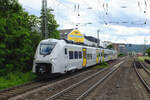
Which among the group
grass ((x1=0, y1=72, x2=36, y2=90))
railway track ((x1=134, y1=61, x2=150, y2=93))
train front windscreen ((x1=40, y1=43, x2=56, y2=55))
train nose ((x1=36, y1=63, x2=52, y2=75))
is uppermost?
train front windscreen ((x1=40, y1=43, x2=56, y2=55))

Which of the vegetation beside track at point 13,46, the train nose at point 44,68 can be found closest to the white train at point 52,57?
the train nose at point 44,68

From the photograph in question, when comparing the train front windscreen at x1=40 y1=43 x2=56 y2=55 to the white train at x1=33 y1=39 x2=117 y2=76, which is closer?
the white train at x1=33 y1=39 x2=117 y2=76

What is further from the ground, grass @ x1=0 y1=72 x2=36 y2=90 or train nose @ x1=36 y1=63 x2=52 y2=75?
train nose @ x1=36 y1=63 x2=52 y2=75

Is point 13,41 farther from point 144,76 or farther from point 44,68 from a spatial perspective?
point 144,76

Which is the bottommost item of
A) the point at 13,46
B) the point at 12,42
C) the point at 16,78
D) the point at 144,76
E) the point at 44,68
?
A: the point at 144,76

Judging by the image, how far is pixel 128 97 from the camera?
9.80 metres

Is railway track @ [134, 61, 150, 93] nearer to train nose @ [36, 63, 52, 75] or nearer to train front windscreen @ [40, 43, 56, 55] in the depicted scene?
train nose @ [36, 63, 52, 75]

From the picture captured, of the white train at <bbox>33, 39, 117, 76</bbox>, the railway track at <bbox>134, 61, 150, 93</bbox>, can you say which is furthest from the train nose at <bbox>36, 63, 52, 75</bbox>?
the railway track at <bbox>134, 61, 150, 93</bbox>

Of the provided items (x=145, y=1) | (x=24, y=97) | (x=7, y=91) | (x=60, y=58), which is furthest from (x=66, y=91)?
(x=145, y=1)

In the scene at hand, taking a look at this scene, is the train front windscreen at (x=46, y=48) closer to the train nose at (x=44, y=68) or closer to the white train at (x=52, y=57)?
the white train at (x=52, y=57)

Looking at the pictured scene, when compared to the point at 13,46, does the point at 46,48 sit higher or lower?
lower

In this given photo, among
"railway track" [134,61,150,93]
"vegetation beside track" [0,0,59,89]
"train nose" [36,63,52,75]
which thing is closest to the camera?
"railway track" [134,61,150,93]

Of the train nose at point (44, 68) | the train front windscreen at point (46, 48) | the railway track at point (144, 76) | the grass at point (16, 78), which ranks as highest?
the train front windscreen at point (46, 48)

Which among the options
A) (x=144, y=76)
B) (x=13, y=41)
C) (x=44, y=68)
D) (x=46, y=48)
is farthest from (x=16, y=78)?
(x=144, y=76)
